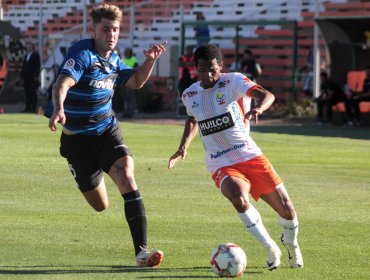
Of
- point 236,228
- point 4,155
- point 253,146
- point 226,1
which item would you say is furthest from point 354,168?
point 226,1

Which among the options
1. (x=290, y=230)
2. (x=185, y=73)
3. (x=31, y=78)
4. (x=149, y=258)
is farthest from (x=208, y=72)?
(x=31, y=78)

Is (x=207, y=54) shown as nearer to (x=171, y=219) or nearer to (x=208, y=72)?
(x=208, y=72)

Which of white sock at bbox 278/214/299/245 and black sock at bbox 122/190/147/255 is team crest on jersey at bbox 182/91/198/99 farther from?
white sock at bbox 278/214/299/245

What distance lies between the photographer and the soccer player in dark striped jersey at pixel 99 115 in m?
9.52

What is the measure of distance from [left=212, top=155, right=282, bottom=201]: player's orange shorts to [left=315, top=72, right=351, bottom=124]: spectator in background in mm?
22429

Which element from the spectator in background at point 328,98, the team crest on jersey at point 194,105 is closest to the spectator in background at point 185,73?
the spectator in background at point 328,98

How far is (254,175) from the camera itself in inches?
370

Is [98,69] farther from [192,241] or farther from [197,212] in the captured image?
[197,212]

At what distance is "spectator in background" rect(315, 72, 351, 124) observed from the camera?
31750mm

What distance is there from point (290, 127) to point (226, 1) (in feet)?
46.3

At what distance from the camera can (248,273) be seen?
9.09 m

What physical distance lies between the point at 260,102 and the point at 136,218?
1.49 m

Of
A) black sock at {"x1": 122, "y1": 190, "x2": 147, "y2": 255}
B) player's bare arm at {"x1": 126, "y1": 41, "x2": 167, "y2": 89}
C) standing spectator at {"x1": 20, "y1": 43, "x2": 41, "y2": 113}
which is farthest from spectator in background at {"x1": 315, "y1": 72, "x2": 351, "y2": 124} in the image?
black sock at {"x1": 122, "y1": 190, "x2": 147, "y2": 255}

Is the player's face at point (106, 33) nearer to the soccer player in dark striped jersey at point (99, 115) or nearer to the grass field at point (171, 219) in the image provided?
the soccer player in dark striped jersey at point (99, 115)
